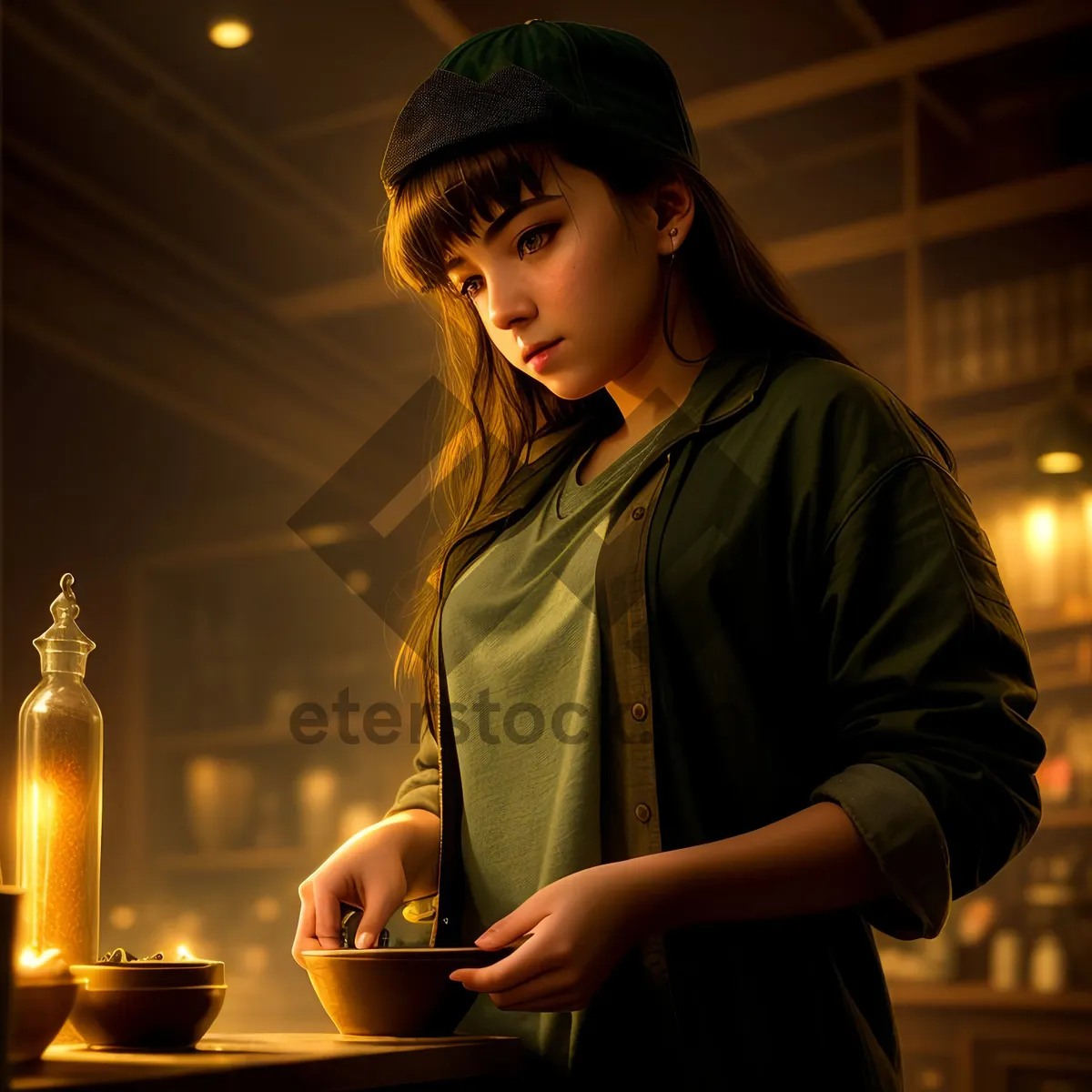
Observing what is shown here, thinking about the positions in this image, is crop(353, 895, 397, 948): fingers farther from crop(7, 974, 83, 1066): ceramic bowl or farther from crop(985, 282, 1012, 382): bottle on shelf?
crop(985, 282, 1012, 382): bottle on shelf

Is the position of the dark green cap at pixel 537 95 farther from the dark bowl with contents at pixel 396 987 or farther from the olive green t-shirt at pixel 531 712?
the dark bowl with contents at pixel 396 987

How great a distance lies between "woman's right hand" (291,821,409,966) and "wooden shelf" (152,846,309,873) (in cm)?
330

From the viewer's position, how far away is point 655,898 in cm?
77

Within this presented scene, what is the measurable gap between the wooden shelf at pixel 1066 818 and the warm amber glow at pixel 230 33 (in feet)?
8.49

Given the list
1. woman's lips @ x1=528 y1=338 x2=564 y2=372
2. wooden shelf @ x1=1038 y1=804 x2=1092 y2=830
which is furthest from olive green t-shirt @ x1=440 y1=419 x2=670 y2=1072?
wooden shelf @ x1=1038 y1=804 x2=1092 y2=830

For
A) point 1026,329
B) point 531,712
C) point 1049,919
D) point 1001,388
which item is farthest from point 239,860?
point 531,712

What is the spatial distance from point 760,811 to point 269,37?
2759 millimetres

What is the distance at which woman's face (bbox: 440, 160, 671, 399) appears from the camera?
1.01m

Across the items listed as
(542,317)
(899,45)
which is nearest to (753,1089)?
(542,317)

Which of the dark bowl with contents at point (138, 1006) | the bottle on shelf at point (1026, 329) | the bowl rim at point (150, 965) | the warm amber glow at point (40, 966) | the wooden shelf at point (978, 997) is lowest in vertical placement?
the wooden shelf at point (978, 997)

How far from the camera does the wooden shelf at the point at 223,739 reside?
13.7 ft

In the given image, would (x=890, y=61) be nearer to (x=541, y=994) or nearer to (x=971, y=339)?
(x=971, y=339)

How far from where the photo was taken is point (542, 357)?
104cm

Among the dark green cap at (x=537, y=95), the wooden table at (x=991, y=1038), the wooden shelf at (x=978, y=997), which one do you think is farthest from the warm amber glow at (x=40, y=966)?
the wooden table at (x=991, y=1038)
